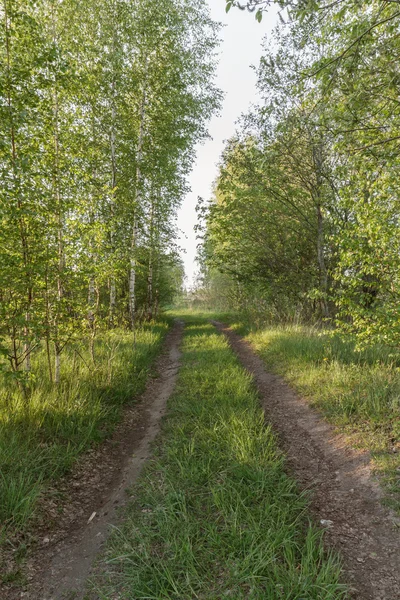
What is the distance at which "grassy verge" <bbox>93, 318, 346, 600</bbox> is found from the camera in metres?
2.60

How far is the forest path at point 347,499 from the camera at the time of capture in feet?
9.00

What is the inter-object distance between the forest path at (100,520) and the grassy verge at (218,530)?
20 cm

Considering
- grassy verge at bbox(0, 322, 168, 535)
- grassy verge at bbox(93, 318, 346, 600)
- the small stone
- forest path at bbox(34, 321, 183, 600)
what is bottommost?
forest path at bbox(34, 321, 183, 600)

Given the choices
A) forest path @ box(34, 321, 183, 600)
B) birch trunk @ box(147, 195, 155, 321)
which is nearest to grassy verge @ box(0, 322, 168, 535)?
forest path @ box(34, 321, 183, 600)

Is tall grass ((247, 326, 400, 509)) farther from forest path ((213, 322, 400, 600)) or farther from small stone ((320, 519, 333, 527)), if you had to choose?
small stone ((320, 519, 333, 527))

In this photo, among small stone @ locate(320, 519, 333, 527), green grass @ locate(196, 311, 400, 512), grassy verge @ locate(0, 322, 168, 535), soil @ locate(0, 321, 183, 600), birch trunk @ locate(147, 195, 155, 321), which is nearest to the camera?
soil @ locate(0, 321, 183, 600)

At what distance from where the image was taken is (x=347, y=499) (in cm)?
374

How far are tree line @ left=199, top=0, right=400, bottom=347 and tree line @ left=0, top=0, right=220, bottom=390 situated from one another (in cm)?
341

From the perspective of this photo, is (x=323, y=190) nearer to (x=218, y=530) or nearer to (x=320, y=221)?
(x=320, y=221)

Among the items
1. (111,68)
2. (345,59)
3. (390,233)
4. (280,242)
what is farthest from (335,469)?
(111,68)

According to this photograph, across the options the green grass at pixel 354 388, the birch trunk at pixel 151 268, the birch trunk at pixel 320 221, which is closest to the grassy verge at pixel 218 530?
the green grass at pixel 354 388

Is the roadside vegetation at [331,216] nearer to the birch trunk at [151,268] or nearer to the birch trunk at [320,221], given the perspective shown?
the birch trunk at [320,221]

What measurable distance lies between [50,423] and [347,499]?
4545 millimetres

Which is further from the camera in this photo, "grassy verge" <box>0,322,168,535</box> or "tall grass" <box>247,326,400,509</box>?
"tall grass" <box>247,326,400,509</box>
